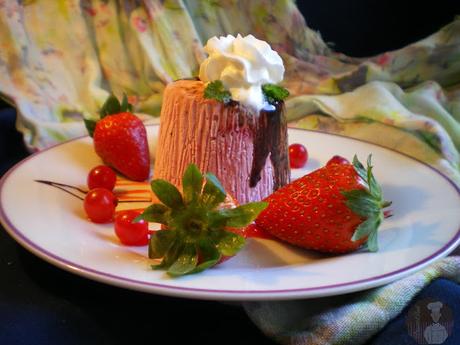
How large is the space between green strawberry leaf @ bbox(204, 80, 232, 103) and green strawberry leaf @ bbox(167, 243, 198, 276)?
0.39 meters

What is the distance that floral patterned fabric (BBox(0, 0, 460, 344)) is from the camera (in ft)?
5.72

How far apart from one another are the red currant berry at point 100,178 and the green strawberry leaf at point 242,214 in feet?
1.65

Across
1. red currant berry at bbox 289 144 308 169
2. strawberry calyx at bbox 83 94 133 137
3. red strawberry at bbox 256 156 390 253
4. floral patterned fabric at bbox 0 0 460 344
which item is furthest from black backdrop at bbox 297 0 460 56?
red strawberry at bbox 256 156 390 253

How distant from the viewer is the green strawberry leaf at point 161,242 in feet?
3.12

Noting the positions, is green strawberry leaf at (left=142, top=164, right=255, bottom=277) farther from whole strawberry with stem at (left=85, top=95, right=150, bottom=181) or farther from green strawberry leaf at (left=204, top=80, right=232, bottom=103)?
whole strawberry with stem at (left=85, top=95, right=150, bottom=181)

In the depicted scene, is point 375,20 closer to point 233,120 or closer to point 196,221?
point 233,120

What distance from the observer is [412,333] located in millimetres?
914

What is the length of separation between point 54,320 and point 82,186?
48 cm

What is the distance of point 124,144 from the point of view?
1431 mm

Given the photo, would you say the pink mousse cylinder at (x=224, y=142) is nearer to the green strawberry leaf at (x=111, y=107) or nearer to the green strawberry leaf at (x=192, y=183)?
the green strawberry leaf at (x=111, y=107)

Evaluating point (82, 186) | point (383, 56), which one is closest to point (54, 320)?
point (82, 186)

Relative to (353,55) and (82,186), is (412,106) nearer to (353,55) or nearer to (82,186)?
(353,55)

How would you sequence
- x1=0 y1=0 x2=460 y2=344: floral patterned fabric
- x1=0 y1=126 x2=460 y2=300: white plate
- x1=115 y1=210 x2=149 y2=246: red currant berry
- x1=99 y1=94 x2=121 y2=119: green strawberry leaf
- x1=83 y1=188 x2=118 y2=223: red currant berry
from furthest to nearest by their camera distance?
x1=0 y1=0 x2=460 y2=344: floral patterned fabric, x1=99 y1=94 x2=121 y2=119: green strawberry leaf, x1=83 y1=188 x2=118 y2=223: red currant berry, x1=115 y1=210 x2=149 y2=246: red currant berry, x1=0 y1=126 x2=460 y2=300: white plate

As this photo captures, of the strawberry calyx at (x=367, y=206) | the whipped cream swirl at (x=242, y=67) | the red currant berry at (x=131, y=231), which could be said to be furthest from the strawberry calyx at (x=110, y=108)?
the strawberry calyx at (x=367, y=206)
